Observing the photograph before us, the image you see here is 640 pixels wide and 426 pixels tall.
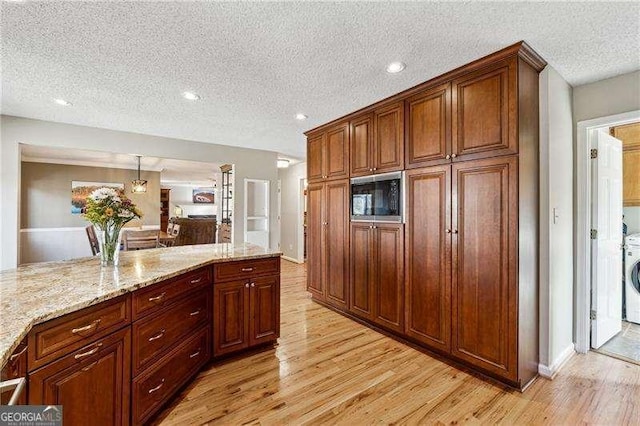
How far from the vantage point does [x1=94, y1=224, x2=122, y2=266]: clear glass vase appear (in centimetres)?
198

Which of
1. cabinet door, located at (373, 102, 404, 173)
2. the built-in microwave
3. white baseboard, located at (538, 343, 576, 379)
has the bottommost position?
white baseboard, located at (538, 343, 576, 379)

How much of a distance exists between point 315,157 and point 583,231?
2.90m

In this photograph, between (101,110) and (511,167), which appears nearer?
(511,167)

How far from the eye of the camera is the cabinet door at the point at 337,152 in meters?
3.34

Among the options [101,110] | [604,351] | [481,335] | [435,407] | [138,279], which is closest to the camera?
[138,279]

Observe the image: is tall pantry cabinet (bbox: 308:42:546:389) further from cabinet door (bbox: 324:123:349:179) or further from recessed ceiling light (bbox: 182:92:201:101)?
recessed ceiling light (bbox: 182:92:201:101)

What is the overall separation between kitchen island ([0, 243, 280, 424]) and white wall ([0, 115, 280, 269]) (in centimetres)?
227

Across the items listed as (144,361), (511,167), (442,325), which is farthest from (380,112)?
(144,361)

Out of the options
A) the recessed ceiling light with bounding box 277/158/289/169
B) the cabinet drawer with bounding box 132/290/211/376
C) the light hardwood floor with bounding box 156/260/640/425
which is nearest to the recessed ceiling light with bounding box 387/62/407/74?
the cabinet drawer with bounding box 132/290/211/376

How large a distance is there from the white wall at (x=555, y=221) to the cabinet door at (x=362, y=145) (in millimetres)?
1458

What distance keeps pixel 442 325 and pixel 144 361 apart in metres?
→ 2.16

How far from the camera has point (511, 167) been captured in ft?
6.41

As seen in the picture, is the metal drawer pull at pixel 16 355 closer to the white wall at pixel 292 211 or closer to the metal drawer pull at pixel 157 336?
the metal drawer pull at pixel 157 336

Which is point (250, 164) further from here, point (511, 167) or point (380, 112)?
point (511, 167)
